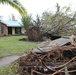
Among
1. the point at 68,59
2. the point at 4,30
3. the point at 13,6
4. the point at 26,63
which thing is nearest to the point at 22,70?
the point at 26,63

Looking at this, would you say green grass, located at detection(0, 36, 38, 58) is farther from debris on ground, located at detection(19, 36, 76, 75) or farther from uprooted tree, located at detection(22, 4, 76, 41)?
debris on ground, located at detection(19, 36, 76, 75)

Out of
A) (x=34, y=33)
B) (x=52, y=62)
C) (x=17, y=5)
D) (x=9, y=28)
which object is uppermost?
(x=17, y=5)

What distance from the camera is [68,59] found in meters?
6.89

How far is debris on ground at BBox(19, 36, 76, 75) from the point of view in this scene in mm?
6684

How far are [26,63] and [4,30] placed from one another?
120 feet

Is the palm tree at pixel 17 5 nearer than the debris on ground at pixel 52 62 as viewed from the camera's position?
No

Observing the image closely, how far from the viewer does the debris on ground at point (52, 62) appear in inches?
263

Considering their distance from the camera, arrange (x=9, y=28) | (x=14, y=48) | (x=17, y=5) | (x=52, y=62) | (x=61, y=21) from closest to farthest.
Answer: (x=52, y=62) → (x=17, y=5) → (x=14, y=48) → (x=61, y=21) → (x=9, y=28)

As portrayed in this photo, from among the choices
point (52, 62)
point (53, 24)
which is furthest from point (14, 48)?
point (52, 62)

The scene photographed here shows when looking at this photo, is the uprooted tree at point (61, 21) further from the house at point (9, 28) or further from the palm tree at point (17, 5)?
the house at point (9, 28)

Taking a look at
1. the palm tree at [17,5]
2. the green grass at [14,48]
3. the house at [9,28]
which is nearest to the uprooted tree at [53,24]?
the green grass at [14,48]

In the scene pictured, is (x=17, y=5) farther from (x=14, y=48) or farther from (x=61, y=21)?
(x=61, y=21)

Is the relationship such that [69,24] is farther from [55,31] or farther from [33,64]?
[33,64]

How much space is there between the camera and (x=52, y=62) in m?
6.80
